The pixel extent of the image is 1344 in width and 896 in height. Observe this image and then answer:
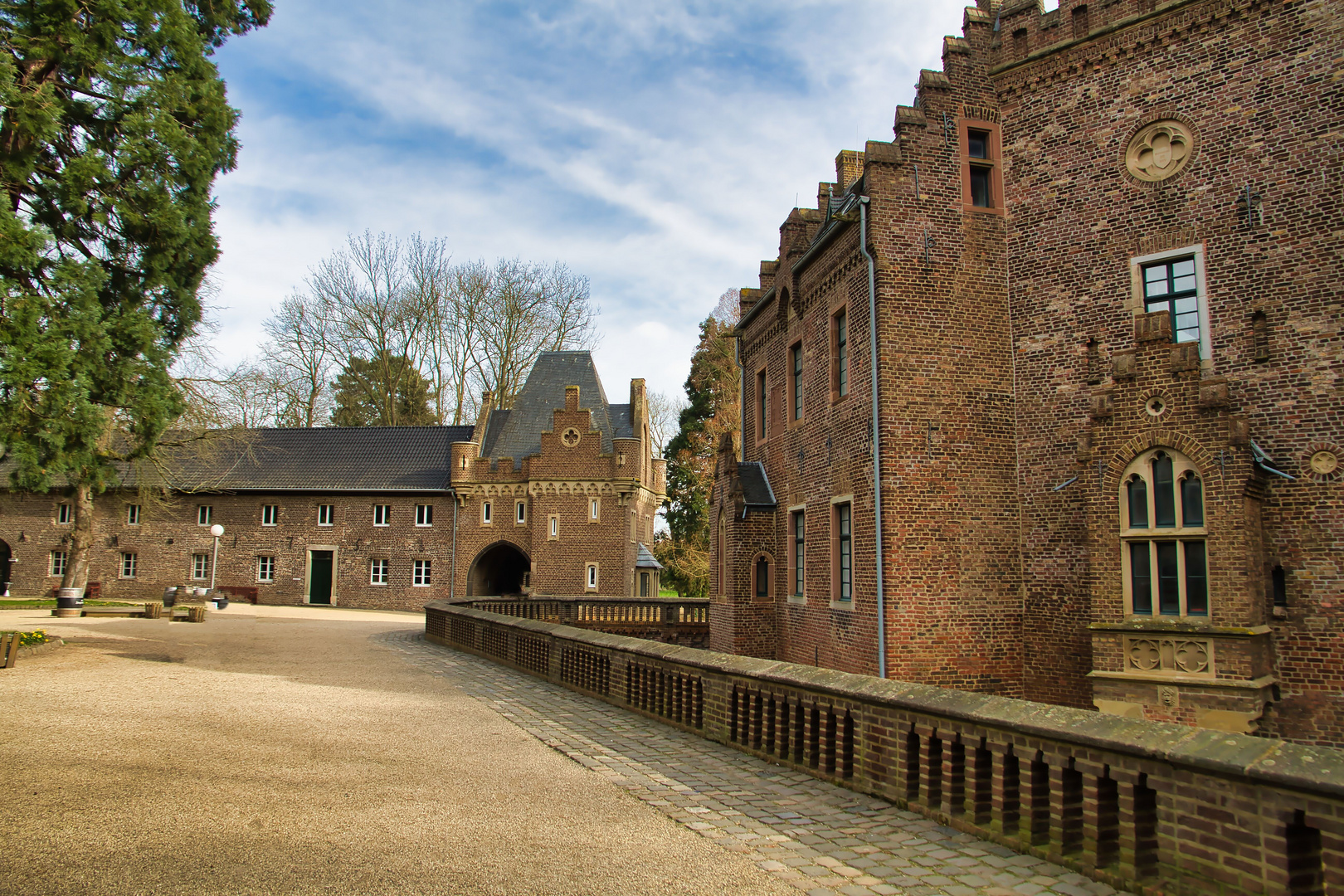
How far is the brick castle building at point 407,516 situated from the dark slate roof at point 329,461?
8cm

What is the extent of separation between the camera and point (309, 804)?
5691 millimetres

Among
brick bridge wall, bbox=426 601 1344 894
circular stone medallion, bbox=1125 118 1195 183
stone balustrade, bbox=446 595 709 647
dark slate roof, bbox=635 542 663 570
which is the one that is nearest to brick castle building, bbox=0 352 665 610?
dark slate roof, bbox=635 542 663 570

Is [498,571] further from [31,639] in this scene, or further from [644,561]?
[31,639]

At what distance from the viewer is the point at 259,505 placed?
37.7 meters

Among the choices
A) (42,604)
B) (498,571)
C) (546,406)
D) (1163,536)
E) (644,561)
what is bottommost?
(42,604)

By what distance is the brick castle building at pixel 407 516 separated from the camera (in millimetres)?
35031

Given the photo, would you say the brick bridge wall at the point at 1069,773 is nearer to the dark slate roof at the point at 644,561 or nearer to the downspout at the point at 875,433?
the downspout at the point at 875,433


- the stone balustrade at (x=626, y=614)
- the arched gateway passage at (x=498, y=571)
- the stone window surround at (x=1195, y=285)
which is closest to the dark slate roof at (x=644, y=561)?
the arched gateway passage at (x=498, y=571)

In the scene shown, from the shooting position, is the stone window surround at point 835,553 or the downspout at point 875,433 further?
the stone window surround at point 835,553

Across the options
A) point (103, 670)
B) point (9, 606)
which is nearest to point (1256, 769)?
point (103, 670)

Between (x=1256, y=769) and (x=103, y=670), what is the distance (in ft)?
46.7

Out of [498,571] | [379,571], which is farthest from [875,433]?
[498,571]

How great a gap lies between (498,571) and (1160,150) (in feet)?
106

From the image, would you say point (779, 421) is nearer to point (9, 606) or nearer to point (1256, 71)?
point (1256, 71)
